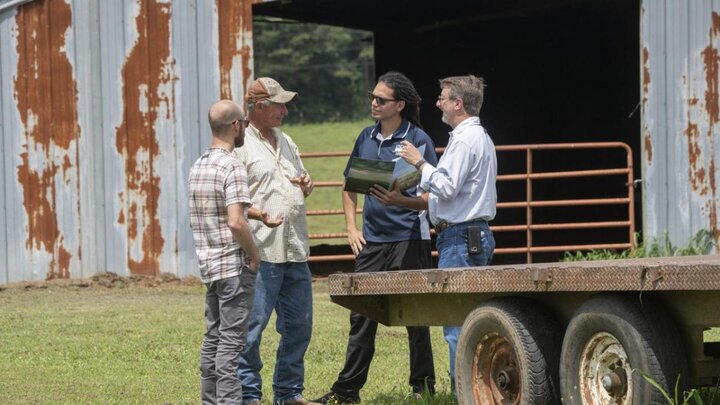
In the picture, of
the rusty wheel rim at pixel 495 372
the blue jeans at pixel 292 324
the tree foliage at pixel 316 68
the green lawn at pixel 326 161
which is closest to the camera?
the rusty wheel rim at pixel 495 372

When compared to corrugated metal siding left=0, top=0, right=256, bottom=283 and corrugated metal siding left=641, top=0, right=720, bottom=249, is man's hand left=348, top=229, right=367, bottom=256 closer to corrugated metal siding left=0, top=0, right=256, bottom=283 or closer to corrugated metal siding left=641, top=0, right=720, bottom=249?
corrugated metal siding left=641, top=0, right=720, bottom=249

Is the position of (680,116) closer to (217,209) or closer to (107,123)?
(107,123)

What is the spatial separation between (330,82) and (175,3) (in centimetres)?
4048

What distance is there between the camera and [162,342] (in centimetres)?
1032

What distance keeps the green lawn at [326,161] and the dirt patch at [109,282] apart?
373 inches

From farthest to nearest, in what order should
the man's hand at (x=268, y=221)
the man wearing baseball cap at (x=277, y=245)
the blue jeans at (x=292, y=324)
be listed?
the blue jeans at (x=292, y=324) < the man wearing baseball cap at (x=277, y=245) < the man's hand at (x=268, y=221)

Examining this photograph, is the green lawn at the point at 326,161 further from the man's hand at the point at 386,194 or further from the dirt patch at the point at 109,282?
the man's hand at the point at 386,194

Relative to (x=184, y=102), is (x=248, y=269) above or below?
below

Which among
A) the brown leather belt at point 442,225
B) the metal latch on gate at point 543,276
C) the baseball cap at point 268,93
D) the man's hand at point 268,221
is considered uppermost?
the baseball cap at point 268,93

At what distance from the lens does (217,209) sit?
21.2 ft

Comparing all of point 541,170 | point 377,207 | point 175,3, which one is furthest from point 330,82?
point 377,207

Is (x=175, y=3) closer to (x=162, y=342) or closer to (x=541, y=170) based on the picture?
(x=162, y=342)

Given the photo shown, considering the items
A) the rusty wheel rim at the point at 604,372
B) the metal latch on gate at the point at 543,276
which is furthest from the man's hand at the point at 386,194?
the rusty wheel rim at the point at 604,372

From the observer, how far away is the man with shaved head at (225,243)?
6.42m
